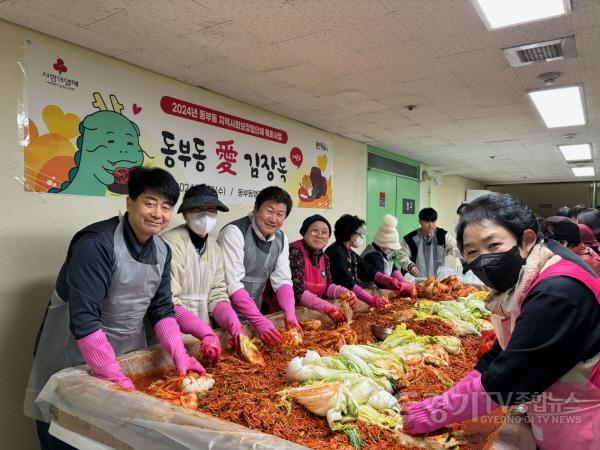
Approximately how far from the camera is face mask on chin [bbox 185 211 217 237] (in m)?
2.66

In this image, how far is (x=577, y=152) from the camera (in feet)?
25.4

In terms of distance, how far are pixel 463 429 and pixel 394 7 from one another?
229cm

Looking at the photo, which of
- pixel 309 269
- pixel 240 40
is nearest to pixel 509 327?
pixel 309 269

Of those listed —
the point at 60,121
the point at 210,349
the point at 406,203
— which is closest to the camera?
the point at 210,349

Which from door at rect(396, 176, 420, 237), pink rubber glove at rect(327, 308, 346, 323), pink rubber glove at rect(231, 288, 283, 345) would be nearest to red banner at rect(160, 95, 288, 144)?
pink rubber glove at rect(231, 288, 283, 345)

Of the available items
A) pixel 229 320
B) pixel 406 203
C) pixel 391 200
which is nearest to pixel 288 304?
pixel 229 320

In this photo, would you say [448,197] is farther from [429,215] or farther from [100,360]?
[100,360]

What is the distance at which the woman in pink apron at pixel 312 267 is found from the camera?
3.53 metres

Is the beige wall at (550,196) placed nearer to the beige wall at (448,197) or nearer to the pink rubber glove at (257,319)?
the beige wall at (448,197)

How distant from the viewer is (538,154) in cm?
799

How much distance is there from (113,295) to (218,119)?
262 cm

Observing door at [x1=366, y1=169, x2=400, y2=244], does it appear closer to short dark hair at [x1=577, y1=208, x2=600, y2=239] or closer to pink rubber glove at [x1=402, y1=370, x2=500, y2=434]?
short dark hair at [x1=577, y1=208, x2=600, y2=239]

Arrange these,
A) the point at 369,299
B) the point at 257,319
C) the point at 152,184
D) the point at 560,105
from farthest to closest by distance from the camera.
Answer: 1. the point at 560,105
2. the point at 369,299
3. the point at 257,319
4. the point at 152,184

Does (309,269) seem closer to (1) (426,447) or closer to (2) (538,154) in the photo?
(1) (426,447)
